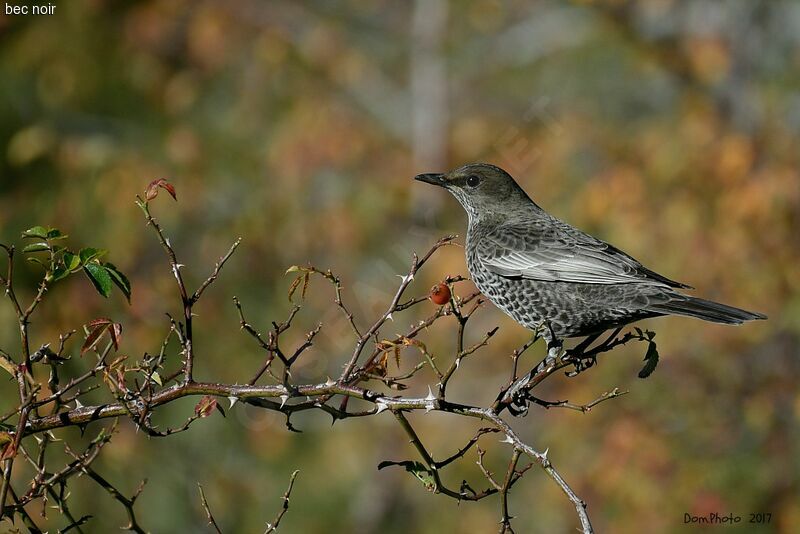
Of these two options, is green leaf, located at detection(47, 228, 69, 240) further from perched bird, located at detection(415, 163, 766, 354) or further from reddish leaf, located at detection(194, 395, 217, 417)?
perched bird, located at detection(415, 163, 766, 354)

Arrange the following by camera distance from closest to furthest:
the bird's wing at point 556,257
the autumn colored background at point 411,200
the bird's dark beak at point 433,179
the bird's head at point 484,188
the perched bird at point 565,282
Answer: the perched bird at point 565,282 → the bird's wing at point 556,257 → the bird's dark beak at point 433,179 → the bird's head at point 484,188 → the autumn colored background at point 411,200

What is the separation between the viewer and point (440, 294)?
289 centimetres

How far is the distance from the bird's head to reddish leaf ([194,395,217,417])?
2436 mm

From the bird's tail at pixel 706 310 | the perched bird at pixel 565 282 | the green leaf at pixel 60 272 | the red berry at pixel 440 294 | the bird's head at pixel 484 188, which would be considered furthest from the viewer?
the bird's head at pixel 484 188

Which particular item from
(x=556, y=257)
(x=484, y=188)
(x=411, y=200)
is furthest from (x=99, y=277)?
(x=411, y=200)

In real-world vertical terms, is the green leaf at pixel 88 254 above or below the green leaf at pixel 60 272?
above

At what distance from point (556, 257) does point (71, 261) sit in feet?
8.17

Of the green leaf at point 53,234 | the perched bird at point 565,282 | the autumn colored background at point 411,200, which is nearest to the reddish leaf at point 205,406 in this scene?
the green leaf at point 53,234

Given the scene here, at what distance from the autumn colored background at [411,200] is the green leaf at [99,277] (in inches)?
177

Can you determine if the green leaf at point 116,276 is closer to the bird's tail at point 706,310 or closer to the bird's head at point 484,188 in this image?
the bird's tail at point 706,310

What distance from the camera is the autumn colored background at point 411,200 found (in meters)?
8.32

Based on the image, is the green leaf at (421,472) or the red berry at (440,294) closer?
the green leaf at (421,472)

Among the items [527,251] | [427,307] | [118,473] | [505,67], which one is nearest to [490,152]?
[427,307]

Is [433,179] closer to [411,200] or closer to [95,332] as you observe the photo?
[95,332]
